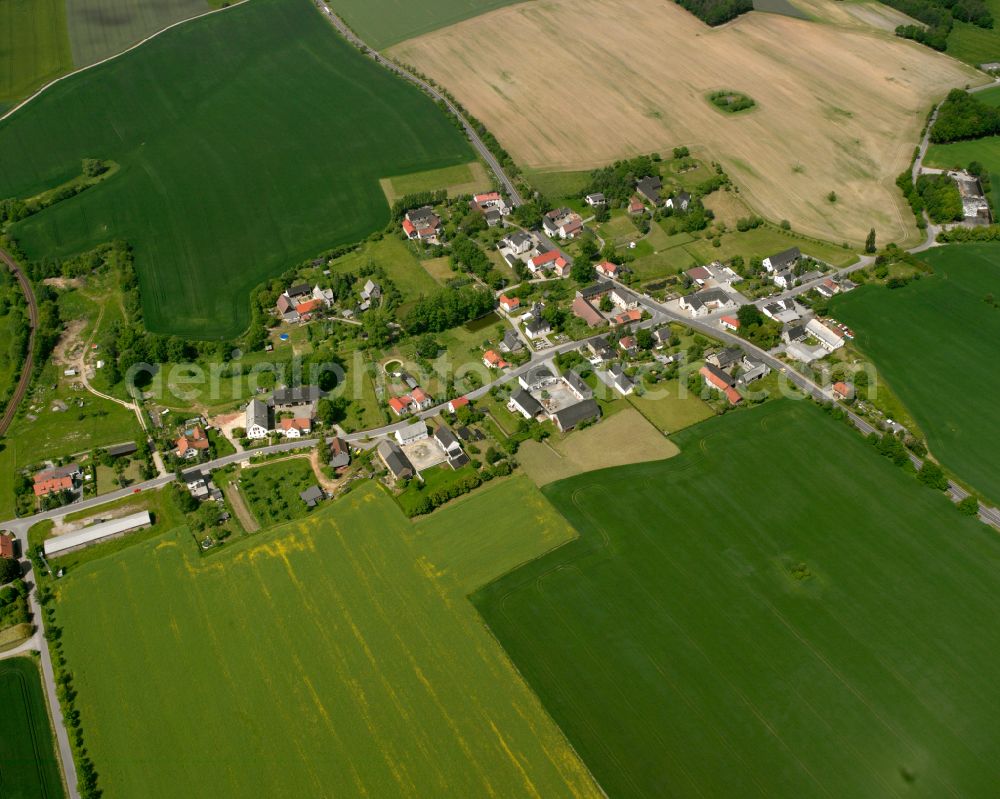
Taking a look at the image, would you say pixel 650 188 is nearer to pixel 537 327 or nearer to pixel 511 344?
pixel 537 327

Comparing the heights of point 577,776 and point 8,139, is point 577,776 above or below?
below

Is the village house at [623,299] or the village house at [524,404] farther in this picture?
the village house at [623,299]

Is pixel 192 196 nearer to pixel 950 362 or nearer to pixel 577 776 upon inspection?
pixel 577 776

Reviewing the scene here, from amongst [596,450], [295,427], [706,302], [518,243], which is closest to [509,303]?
[518,243]

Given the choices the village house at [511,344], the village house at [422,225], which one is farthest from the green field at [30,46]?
the village house at [511,344]

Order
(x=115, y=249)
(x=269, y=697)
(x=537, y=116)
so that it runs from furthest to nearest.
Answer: (x=537, y=116)
(x=115, y=249)
(x=269, y=697)

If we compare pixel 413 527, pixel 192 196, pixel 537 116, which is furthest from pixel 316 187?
pixel 413 527

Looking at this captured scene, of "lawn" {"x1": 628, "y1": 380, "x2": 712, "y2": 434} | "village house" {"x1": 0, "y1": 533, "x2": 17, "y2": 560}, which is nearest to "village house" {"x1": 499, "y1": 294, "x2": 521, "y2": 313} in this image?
"lawn" {"x1": 628, "y1": 380, "x2": 712, "y2": 434}

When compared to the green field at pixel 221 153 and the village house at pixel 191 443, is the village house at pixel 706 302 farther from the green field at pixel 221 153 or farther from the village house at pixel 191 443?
the village house at pixel 191 443
